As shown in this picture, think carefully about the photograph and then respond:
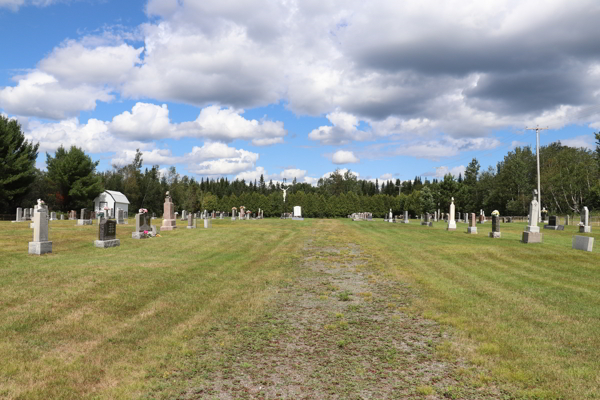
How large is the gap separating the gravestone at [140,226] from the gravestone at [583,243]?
21368 millimetres

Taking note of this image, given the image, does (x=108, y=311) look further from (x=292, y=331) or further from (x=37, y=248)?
(x=37, y=248)

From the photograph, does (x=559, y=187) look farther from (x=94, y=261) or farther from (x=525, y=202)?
(x=94, y=261)

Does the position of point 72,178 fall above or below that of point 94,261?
above

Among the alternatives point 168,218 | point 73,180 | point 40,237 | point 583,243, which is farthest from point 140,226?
point 73,180

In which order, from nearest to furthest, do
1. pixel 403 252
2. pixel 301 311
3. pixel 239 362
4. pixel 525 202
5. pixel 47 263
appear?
pixel 239 362 < pixel 301 311 < pixel 47 263 < pixel 403 252 < pixel 525 202

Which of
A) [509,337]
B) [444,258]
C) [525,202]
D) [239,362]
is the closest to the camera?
[239,362]

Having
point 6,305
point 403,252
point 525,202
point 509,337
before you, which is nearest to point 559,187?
point 525,202

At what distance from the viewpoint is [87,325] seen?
666cm

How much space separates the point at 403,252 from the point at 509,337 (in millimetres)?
11471

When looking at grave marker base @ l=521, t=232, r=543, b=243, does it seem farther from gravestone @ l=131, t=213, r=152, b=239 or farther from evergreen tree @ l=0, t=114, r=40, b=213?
evergreen tree @ l=0, t=114, r=40, b=213

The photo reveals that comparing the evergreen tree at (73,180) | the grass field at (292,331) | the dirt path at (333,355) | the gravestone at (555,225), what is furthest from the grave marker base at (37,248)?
the evergreen tree at (73,180)

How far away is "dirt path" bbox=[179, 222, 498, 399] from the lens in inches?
175

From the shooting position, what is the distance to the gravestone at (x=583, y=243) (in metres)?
16.5

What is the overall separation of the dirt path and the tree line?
54745 mm
